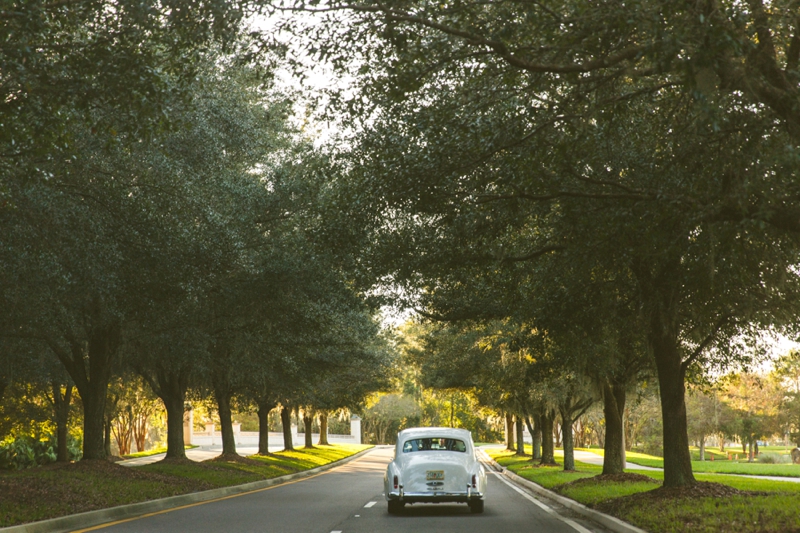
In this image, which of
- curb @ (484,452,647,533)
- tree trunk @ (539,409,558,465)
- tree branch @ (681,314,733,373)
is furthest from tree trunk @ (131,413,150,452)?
tree branch @ (681,314,733,373)

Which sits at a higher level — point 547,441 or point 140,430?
point 547,441

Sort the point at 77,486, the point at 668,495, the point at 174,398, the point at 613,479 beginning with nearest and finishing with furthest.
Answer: the point at 668,495, the point at 77,486, the point at 613,479, the point at 174,398

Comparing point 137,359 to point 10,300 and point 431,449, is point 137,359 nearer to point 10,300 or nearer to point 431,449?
point 10,300

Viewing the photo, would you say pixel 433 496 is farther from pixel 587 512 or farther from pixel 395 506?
pixel 587 512

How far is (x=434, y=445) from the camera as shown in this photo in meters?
16.6

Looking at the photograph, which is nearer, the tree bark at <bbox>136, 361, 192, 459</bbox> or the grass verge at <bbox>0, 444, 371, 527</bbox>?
the grass verge at <bbox>0, 444, 371, 527</bbox>

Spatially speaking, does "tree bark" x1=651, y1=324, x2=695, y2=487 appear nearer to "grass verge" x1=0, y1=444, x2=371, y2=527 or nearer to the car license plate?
the car license plate

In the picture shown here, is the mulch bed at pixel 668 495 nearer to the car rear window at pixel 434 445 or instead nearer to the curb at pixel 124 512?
the car rear window at pixel 434 445

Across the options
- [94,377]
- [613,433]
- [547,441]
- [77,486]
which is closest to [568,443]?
[547,441]

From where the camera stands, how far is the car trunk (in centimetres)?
1541

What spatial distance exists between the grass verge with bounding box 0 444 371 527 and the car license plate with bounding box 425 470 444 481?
233 inches

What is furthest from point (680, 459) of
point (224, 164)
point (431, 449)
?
point (224, 164)

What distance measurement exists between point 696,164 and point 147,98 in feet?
23.3

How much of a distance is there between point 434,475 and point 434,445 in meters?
1.21
